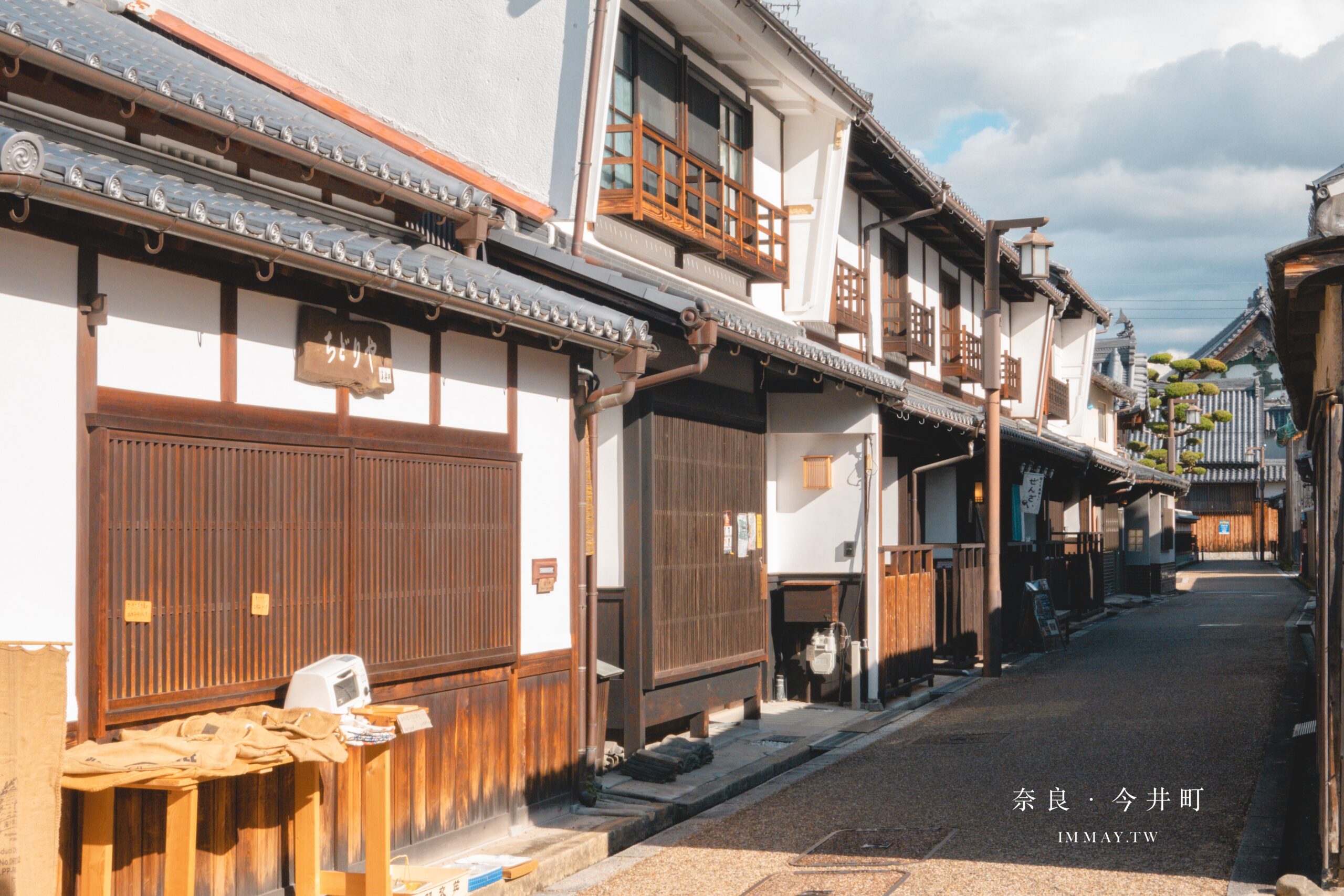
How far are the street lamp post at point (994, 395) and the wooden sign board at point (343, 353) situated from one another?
13.4 meters

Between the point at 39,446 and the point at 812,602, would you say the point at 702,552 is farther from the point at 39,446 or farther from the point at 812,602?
the point at 39,446

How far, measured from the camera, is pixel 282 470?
7.65 metres

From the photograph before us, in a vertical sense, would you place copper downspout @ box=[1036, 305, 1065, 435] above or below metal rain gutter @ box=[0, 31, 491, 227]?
above

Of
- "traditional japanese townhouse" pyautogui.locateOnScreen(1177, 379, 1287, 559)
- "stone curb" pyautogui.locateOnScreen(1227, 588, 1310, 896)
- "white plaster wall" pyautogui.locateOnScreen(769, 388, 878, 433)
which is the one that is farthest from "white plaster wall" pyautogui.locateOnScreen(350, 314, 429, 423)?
"traditional japanese townhouse" pyautogui.locateOnScreen(1177, 379, 1287, 559)

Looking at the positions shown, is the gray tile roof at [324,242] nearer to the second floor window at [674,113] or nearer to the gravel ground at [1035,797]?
the gravel ground at [1035,797]

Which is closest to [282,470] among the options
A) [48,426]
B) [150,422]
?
[150,422]

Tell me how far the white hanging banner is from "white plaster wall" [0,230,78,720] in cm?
1976

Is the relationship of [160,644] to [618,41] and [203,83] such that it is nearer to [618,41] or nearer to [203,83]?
[203,83]

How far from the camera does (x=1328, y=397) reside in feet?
28.2

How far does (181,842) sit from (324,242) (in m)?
3.29

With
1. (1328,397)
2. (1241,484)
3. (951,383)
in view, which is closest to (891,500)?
(951,383)

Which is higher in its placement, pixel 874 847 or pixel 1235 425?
pixel 1235 425

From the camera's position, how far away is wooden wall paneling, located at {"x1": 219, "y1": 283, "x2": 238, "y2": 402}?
7250 millimetres

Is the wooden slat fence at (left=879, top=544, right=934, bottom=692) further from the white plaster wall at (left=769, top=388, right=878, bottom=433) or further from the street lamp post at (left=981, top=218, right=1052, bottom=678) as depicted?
the white plaster wall at (left=769, top=388, right=878, bottom=433)
